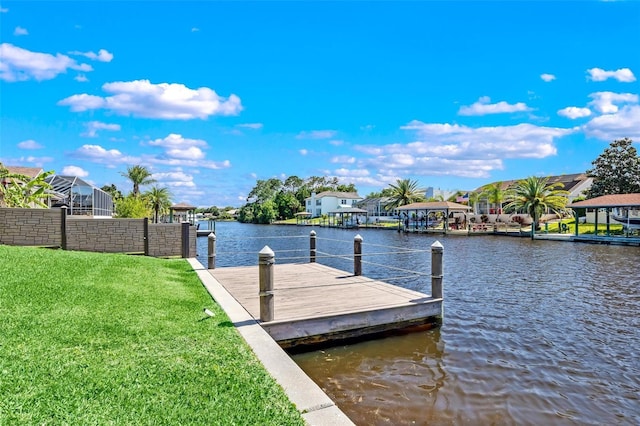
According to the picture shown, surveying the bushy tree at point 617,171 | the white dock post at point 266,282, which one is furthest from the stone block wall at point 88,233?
the bushy tree at point 617,171

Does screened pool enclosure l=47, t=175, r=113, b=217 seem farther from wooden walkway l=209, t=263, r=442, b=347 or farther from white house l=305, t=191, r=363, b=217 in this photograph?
white house l=305, t=191, r=363, b=217

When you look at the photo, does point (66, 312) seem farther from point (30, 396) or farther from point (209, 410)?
point (209, 410)

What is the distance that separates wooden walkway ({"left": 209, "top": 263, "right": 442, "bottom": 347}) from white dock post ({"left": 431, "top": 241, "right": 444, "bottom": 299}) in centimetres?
16

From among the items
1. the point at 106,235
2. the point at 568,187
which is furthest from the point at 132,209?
the point at 568,187

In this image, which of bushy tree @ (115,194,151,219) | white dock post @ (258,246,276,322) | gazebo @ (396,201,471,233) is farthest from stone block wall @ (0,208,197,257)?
gazebo @ (396,201,471,233)

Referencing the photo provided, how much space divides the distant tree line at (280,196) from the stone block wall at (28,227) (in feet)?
233

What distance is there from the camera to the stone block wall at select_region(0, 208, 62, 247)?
43.1 ft

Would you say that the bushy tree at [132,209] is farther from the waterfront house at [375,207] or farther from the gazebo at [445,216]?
the waterfront house at [375,207]

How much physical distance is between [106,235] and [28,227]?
233 cm

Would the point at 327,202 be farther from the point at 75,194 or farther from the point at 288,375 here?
the point at 288,375

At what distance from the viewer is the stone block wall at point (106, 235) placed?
46.2 ft

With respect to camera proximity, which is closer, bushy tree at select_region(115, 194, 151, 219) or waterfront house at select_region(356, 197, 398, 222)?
bushy tree at select_region(115, 194, 151, 219)

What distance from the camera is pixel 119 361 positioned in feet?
13.2

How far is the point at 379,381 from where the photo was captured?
5375 millimetres
